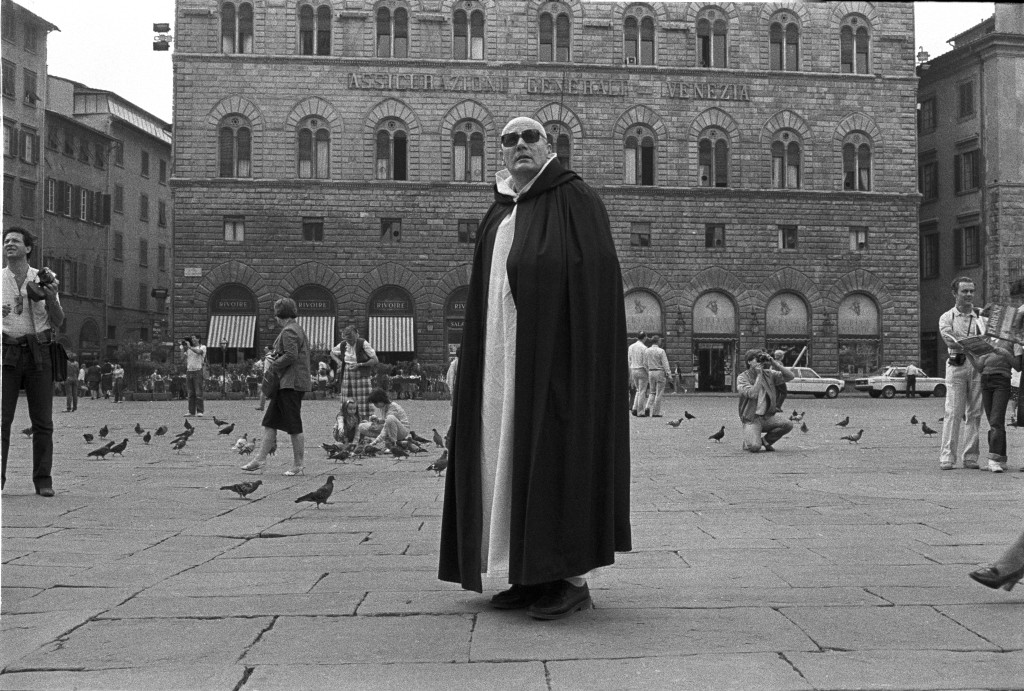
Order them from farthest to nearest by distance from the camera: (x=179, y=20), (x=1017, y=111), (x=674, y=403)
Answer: (x=1017, y=111) < (x=179, y=20) < (x=674, y=403)

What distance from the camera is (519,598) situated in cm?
428

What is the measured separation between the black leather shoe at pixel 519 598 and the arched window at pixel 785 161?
38.2 m

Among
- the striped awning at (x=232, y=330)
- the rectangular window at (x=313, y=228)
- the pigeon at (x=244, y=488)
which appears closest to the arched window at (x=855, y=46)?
the rectangular window at (x=313, y=228)

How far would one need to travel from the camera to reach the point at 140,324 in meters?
53.7

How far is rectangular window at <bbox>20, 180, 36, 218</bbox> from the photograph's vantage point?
4292cm

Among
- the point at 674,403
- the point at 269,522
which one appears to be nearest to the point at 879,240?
the point at 674,403

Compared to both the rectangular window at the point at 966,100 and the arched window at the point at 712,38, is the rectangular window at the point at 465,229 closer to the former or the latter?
the arched window at the point at 712,38

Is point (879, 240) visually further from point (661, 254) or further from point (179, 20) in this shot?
point (179, 20)

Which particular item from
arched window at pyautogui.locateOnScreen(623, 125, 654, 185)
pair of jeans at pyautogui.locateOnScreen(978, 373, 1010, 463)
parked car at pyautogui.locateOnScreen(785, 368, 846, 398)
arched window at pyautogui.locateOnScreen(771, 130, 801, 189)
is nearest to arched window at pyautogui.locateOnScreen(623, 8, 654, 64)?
arched window at pyautogui.locateOnScreen(623, 125, 654, 185)

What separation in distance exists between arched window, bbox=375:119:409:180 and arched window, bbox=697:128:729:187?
10.5m

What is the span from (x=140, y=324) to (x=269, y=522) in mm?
49258

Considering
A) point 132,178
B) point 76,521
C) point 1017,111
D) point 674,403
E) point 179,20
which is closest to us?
point 76,521

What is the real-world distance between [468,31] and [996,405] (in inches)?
1270

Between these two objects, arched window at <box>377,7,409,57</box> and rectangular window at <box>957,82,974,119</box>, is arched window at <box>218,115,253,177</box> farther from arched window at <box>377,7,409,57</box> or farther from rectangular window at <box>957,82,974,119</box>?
rectangular window at <box>957,82,974,119</box>
